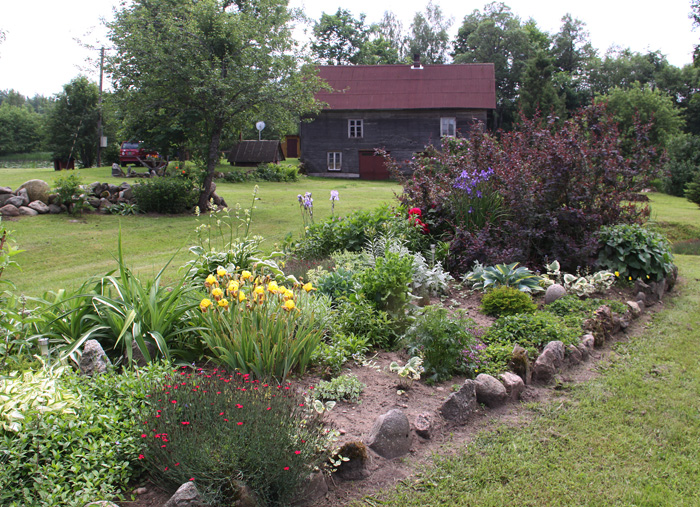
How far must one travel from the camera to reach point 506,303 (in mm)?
5453

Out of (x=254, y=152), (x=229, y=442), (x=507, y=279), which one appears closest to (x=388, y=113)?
(x=254, y=152)

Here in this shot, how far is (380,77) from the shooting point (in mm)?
34844

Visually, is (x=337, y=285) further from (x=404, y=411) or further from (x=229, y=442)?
(x=229, y=442)

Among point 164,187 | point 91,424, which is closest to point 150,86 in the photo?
point 164,187

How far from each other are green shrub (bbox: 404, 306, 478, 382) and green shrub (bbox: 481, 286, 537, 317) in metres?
1.34

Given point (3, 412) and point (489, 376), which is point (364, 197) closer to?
point (489, 376)

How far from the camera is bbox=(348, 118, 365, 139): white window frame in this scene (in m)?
34.0

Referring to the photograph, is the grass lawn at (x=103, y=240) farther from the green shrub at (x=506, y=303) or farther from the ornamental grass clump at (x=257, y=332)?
the green shrub at (x=506, y=303)

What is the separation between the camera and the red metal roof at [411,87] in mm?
32938

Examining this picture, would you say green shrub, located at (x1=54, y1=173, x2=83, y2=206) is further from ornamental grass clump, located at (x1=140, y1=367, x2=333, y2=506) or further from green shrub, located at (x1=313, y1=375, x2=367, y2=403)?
ornamental grass clump, located at (x1=140, y1=367, x2=333, y2=506)

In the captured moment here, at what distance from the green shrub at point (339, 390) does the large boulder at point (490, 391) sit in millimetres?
878

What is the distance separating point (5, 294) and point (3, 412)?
2001mm

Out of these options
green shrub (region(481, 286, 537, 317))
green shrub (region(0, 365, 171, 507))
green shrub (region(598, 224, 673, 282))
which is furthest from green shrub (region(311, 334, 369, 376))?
green shrub (region(598, 224, 673, 282))

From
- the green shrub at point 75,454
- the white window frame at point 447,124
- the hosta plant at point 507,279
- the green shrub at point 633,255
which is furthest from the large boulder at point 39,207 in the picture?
the white window frame at point 447,124
